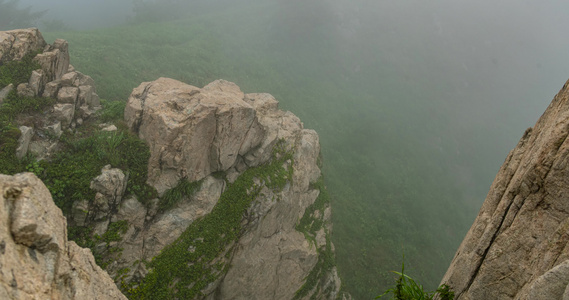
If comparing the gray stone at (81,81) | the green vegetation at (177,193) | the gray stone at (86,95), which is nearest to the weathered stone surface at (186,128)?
the green vegetation at (177,193)

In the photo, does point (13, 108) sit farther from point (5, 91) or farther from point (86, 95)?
point (86, 95)

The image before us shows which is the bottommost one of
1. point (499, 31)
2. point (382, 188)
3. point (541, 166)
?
point (382, 188)

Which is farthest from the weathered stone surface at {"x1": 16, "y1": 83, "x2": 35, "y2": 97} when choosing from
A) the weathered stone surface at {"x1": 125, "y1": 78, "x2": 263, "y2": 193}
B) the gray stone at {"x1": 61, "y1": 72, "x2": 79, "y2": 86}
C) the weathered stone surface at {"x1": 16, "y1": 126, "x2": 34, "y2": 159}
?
the weathered stone surface at {"x1": 125, "y1": 78, "x2": 263, "y2": 193}

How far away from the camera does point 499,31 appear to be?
66.2 metres

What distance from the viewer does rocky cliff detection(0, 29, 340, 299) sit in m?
11.0

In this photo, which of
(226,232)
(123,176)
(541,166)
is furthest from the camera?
(226,232)

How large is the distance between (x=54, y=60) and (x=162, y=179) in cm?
728

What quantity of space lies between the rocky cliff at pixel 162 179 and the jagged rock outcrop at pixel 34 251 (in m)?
5.92

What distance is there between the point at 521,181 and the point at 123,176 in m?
12.2

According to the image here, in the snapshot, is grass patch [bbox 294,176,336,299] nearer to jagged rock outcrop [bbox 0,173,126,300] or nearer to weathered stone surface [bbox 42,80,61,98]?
jagged rock outcrop [bbox 0,173,126,300]

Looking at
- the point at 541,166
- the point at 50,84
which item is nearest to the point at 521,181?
the point at 541,166

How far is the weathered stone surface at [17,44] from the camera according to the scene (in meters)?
12.3

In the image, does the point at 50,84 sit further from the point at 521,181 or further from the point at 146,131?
the point at 521,181

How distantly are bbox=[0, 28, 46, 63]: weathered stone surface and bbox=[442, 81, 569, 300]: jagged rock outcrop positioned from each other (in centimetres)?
1736
